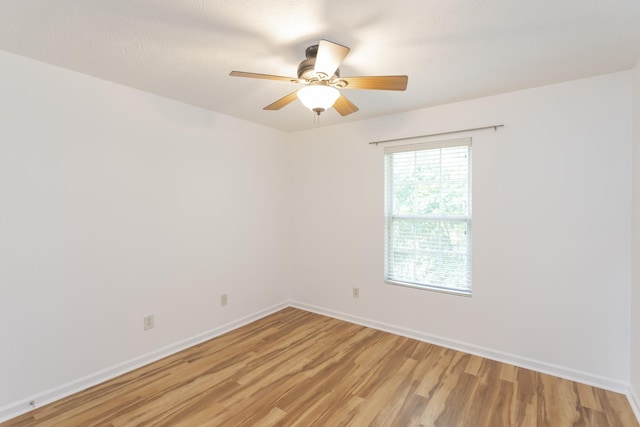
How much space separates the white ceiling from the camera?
1.56 m

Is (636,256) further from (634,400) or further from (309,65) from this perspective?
(309,65)

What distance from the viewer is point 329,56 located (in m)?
1.61

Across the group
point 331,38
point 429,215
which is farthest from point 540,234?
point 331,38

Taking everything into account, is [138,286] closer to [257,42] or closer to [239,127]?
[239,127]

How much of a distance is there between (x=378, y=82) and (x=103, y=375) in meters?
2.90

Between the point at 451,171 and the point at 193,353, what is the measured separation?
2.93m

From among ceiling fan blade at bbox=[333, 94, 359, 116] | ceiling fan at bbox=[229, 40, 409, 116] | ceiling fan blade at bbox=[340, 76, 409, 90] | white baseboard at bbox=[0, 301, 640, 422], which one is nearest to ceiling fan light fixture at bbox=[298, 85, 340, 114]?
ceiling fan at bbox=[229, 40, 409, 116]

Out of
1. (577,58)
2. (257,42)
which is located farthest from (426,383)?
(257,42)

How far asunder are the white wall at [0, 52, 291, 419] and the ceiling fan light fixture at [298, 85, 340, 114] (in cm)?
161

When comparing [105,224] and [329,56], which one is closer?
[329,56]

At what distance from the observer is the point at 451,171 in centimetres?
302

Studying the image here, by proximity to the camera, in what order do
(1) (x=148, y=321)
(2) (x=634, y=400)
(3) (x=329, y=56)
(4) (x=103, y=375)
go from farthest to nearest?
1. (1) (x=148, y=321)
2. (4) (x=103, y=375)
3. (2) (x=634, y=400)
4. (3) (x=329, y=56)

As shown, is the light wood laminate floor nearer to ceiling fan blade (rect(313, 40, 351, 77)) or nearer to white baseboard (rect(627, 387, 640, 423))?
white baseboard (rect(627, 387, 640, 423))

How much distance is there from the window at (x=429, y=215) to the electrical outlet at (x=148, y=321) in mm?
2284
